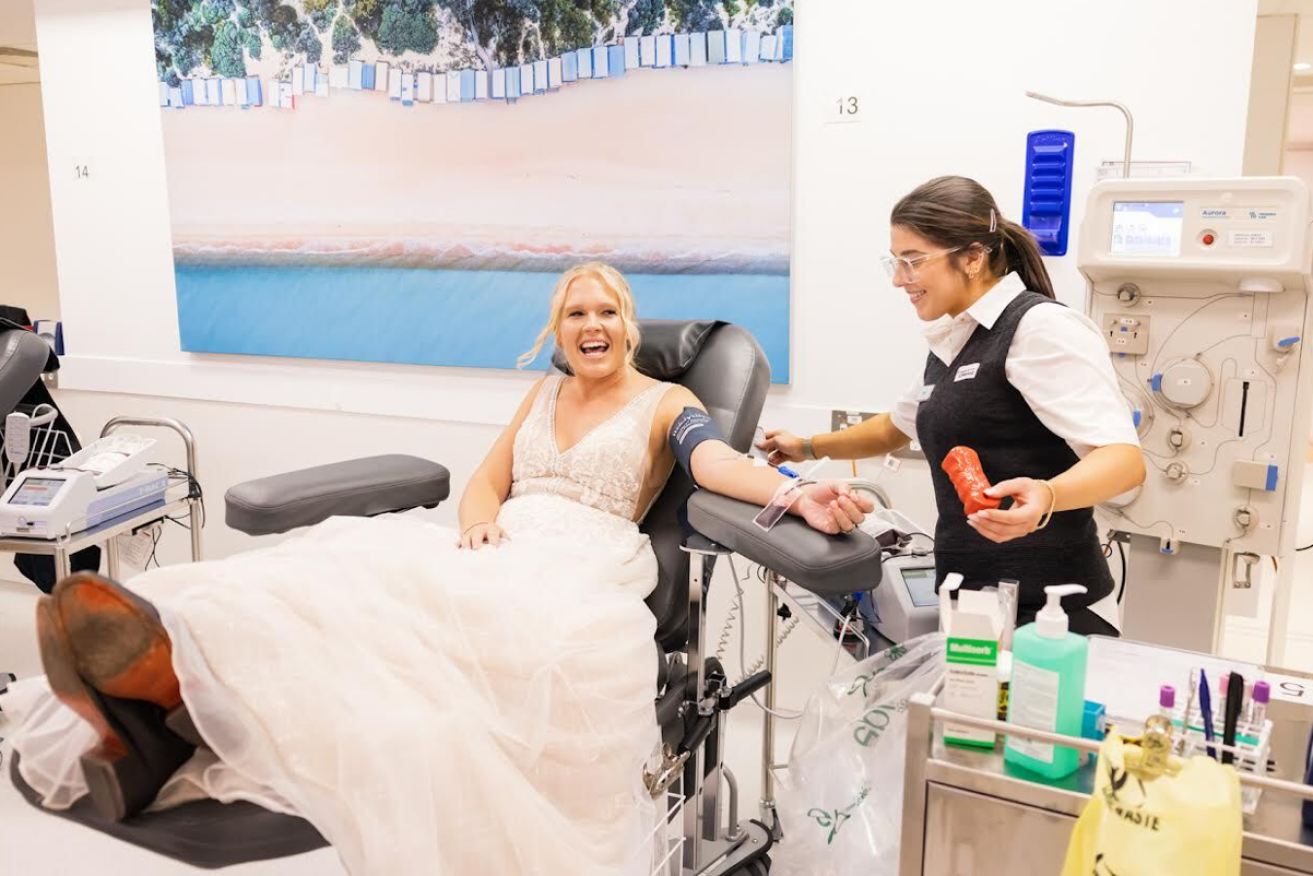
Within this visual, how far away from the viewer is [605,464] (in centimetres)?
209

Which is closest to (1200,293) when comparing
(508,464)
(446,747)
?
(508,464)

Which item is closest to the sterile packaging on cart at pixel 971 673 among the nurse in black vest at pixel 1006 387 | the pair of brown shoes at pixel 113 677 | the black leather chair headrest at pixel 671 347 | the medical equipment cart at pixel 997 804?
the medical equipment cart at pixel 997 804

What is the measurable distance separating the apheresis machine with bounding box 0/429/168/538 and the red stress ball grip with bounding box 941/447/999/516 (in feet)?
6.70

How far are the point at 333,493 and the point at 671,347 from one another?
2.49ft

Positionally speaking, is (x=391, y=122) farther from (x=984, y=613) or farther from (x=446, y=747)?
(x=984, y=613)

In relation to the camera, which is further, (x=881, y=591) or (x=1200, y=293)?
(x=1200, y=293)

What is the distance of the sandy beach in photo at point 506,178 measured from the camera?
2.71 meters

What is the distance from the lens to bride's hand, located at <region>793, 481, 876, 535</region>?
1.52 m

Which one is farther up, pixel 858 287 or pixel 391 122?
pixel 391 122

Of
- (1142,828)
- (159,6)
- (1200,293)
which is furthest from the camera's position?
(159,6)

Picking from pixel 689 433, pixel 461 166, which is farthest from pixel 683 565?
pixel 461 166

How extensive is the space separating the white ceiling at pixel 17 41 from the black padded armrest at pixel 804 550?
4.14 meters

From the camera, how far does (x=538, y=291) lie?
9.93 ft

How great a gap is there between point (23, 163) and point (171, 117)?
432cm
